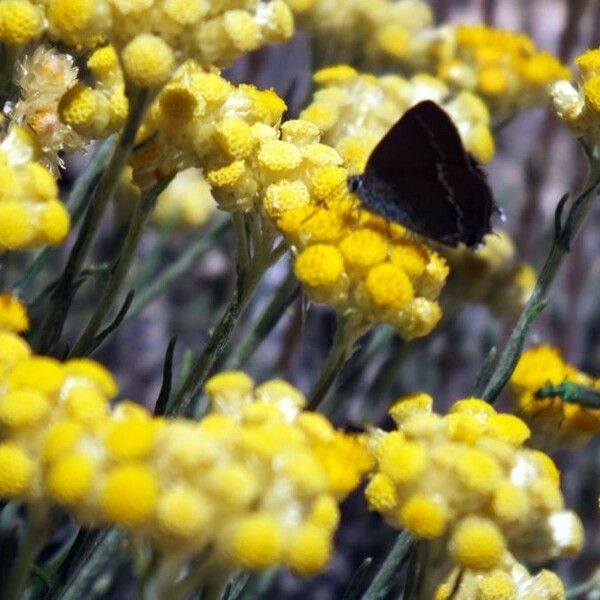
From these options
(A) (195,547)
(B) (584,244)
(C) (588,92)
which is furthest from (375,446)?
(B) (584,244)

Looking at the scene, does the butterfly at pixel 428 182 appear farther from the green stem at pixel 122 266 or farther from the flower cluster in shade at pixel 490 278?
the flower cluster in shade at pixel 490 278

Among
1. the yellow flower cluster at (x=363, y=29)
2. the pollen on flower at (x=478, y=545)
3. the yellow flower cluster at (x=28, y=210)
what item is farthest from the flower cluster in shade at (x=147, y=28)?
the yellow flower cluster at (x=363, y=29)

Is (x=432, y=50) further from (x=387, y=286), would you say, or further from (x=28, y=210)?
(x=28, y=210)

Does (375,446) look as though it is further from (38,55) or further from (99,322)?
(38,55)

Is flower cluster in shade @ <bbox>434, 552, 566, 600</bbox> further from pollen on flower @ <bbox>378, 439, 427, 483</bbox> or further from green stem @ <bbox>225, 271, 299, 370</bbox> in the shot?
green stem @ <bbox>225, 271, 299, 370</bbox>

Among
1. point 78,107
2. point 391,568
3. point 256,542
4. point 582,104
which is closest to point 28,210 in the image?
point 78,107

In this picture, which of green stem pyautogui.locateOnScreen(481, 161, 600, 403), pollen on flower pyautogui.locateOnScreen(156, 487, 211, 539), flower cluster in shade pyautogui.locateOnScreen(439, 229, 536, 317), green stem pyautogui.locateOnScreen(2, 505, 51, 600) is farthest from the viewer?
flower cluster in shade pyautogui.locateOnScreen(439, 229, 536, 317)

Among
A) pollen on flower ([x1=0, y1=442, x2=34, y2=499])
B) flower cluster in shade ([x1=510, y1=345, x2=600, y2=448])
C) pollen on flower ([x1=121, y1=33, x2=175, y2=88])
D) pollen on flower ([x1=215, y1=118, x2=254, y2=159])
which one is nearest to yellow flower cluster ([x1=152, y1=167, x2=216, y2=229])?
flower cluster in shade ([x1=510, y1=345, x2=600, y2=448])

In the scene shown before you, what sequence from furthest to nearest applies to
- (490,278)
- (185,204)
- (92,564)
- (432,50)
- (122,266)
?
(185,204)
(432,50)
(490,278)
(92,564)
(122,266)
